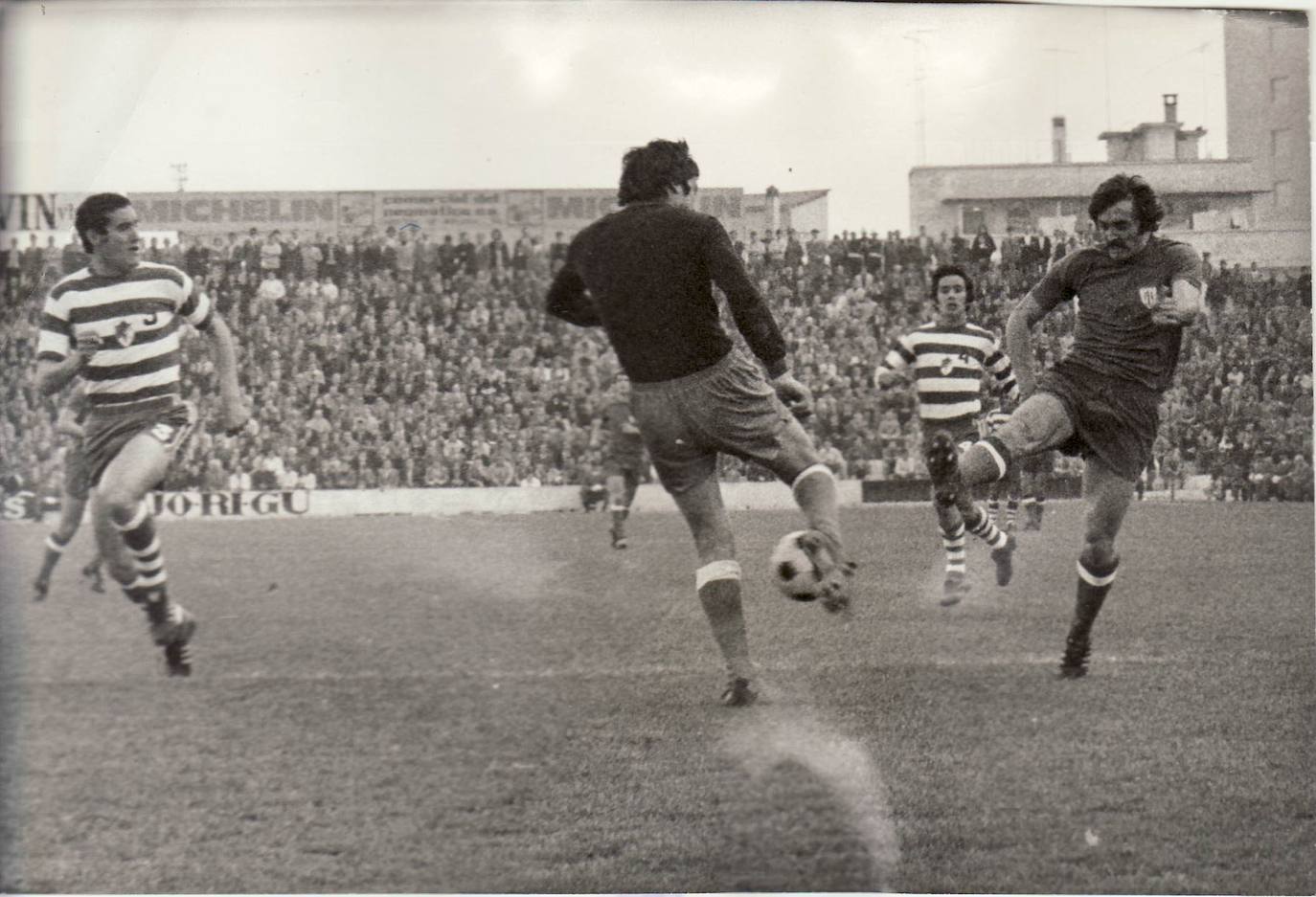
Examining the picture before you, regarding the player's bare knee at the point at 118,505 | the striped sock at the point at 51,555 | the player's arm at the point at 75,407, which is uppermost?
the player's arm at the point at 75,407

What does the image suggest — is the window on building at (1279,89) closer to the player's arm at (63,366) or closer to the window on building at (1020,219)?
the window on building at (1020,219)

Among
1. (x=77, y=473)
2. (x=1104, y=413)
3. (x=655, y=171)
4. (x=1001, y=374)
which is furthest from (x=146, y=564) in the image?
(x=1104, y=413)

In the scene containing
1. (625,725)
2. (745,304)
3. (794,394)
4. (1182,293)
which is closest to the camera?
(745,304)

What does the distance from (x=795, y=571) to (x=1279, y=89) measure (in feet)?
6.79

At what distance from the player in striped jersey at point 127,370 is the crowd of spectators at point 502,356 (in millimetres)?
46

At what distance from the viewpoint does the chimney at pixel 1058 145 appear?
391cm

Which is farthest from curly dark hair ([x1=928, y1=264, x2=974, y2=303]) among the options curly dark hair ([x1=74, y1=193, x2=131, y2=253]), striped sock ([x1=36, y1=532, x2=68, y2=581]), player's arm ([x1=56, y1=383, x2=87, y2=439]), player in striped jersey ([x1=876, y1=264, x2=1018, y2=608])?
striped sock ([x1=36, y1=532, x2=68, y2=581])

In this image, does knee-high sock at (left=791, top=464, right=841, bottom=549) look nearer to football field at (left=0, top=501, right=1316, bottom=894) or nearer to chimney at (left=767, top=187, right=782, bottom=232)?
football field at (left=0, top=501, right=1316, bottom=894)

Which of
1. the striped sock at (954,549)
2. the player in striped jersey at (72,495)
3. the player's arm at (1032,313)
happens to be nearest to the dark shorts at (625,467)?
the striped sock at (954,549)

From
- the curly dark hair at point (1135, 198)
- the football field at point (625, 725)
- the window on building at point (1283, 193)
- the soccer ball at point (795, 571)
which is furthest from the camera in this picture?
the window on building at point (1283, 193)

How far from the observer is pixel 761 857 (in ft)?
12.1

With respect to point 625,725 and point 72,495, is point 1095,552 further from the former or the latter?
point 72,495

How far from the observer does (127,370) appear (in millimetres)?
3754

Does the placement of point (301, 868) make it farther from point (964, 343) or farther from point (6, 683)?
point (964, 343)
